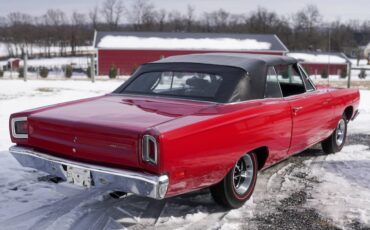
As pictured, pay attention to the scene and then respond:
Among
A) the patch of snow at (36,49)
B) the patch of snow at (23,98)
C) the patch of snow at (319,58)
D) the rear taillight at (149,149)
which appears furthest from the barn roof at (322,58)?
the patch of snow at (36,49)

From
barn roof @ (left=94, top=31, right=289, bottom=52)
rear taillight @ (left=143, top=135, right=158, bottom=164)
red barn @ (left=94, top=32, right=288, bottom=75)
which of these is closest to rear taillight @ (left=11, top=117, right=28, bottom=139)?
rear taillight @ (left=143, top=135, right=158, bottom=164)

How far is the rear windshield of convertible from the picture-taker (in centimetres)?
427

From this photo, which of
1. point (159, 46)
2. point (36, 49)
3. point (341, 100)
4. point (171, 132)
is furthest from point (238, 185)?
point (36, 49)

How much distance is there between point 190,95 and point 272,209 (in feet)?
4.16

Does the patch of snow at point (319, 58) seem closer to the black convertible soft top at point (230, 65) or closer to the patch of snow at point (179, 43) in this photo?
the patch of snow at point (179, 43)

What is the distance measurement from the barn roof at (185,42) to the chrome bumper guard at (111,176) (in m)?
36.5

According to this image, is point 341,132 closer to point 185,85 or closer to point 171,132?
point 185,85

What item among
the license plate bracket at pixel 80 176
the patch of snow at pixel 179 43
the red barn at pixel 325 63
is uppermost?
the patch of snow at pixel 179 43

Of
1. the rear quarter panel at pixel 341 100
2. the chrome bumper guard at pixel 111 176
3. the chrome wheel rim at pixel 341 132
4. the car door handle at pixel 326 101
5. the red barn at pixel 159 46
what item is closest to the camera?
the chrome bumper guard at pixel 111 176

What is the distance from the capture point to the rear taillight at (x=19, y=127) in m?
4.00

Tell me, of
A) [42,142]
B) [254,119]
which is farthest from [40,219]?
[254,119]

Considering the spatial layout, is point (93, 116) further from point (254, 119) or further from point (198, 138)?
point (254, 119)

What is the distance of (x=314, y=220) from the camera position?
153 inches

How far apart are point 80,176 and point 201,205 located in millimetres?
1183
